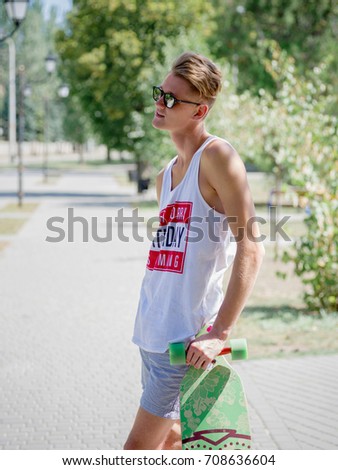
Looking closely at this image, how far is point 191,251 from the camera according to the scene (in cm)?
296

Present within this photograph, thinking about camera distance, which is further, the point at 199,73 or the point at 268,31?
the point at 268,31

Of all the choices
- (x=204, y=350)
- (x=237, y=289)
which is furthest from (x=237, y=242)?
(x=204, y=350)

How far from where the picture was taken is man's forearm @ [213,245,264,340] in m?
2.86

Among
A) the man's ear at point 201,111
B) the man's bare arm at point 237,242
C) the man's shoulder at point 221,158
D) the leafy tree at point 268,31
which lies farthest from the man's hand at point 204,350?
the leafy tree at point 268,31

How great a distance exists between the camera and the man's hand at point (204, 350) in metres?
2.85

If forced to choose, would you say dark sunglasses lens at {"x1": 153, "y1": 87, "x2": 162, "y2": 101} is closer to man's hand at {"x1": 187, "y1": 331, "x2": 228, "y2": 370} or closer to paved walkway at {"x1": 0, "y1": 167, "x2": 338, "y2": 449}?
man's hand at {"x1": 187, "y1": 331, "x2": 228, "y2": 370}

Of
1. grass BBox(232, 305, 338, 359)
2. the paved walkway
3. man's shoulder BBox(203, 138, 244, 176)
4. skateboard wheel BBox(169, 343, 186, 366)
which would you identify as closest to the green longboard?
skateboard wheel BBox(169, 343, 186, 366)

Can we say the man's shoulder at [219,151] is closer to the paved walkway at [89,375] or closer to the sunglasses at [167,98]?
the sunglasses at [167,98]

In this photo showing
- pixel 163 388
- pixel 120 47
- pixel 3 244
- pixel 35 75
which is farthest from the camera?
pixel 35 75

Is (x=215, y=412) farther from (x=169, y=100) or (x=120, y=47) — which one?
(x=120, y=47)

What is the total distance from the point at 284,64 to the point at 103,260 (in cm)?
427

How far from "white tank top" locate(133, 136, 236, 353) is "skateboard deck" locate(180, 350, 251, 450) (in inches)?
6.6

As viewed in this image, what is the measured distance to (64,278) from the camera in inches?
460

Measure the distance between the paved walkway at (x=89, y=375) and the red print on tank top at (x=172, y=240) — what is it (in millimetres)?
2048
